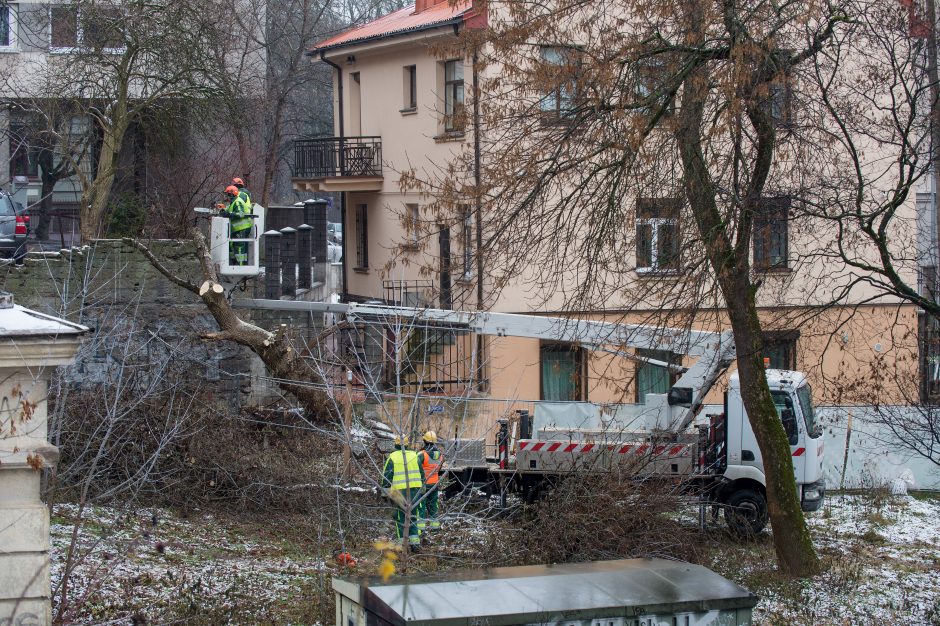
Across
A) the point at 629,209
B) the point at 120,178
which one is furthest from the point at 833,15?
the point at 120,178

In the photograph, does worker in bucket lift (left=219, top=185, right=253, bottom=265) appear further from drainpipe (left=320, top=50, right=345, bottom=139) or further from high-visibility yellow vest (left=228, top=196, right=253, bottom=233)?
drainpipe (left=320, top=50, right=345, bottom=139)

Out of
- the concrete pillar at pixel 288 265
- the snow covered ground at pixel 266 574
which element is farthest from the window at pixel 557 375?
the snow covered ground at pixel 266 574

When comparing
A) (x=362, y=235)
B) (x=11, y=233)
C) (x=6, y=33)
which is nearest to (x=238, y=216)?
(x=11, y=233)

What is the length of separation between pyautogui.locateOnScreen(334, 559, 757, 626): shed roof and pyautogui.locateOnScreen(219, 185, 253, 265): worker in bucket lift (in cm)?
Answer: 1112

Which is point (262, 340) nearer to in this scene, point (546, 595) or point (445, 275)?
point (445, 275)

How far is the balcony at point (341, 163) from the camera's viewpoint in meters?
26.2

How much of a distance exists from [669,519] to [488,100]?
4992mm

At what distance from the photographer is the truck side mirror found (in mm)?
14500

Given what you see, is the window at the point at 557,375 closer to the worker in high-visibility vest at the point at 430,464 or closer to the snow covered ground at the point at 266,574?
the snow covered ground at the point at 266,574

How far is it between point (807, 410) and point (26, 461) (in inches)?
470

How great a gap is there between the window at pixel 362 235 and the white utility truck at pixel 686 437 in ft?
45.7

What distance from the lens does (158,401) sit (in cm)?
→ 1355

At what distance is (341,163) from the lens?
26234 mm

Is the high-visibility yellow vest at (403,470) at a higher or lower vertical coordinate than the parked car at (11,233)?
lower
